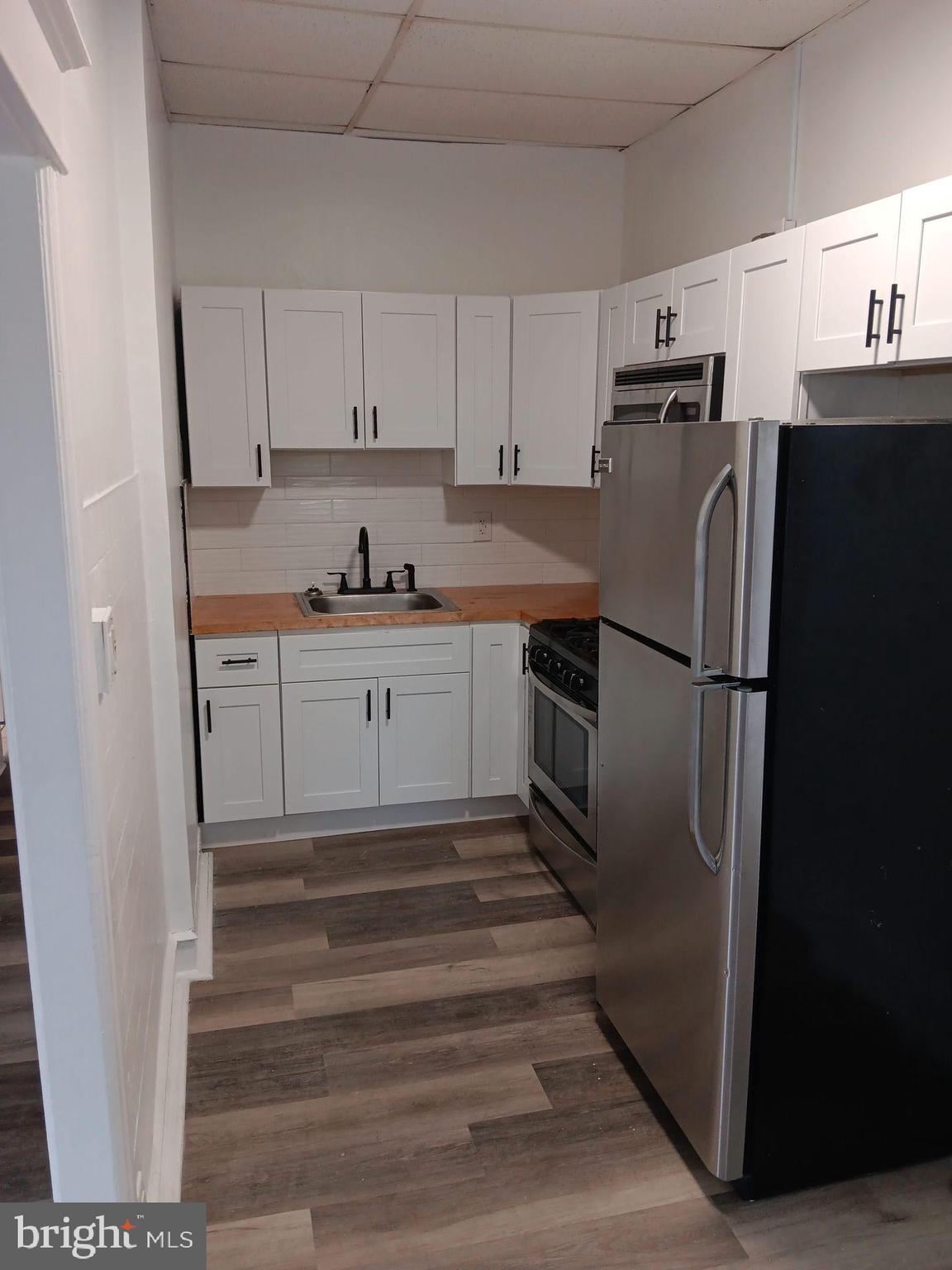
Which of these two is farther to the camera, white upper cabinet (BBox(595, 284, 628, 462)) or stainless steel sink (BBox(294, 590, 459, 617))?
stainless steel sink (BBox(294, 590, 459, 617))

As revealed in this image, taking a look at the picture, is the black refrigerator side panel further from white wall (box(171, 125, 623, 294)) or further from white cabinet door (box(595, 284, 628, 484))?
white wall (box(171, 125, 623, 294))

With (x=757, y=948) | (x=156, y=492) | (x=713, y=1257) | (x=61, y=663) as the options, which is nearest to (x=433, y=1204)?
(x=713, y=1257)

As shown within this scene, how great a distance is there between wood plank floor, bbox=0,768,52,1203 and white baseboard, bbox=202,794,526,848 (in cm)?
78

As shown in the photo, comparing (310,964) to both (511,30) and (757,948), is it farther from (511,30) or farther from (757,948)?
(511,30)

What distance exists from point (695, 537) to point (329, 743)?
2.13 metres

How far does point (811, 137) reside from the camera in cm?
291

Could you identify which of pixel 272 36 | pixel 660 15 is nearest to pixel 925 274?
pixel 660 15

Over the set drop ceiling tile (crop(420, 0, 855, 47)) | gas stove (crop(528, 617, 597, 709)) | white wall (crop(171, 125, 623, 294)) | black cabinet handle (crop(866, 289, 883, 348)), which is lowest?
gas stove (crop(528, 617, 597, 709))

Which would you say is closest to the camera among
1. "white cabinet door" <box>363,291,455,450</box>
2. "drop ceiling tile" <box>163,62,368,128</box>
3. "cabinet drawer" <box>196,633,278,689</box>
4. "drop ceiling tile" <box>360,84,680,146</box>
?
"drop ceiling tile" <box>163,62,368,128</box>

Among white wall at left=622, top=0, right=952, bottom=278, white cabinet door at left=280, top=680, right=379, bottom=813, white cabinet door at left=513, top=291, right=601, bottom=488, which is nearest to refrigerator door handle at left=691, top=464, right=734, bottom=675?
white wall at left=622, top=0, right=952, bottom=278

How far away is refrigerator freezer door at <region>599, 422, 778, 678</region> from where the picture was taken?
183 cm

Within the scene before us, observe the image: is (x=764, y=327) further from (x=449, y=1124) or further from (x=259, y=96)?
(x=449, y=1124)

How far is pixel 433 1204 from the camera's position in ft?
6.86

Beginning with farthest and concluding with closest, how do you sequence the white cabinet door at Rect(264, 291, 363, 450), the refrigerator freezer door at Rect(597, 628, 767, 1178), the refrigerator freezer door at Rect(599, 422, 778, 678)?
the white cabinet door at Rect(264, 291, 363, 450)
the refrigerator freezer door at Rect(597, 628, 767, 1178)
the refrigerator freezer door at Rect(599, 422, 778, 678)
